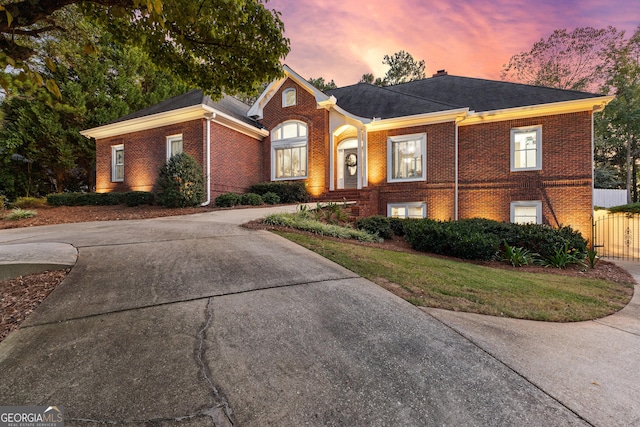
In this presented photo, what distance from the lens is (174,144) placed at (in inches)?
545

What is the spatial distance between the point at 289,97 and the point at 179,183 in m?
7.67

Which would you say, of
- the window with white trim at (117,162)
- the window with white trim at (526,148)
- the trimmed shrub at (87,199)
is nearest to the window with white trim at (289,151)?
the trimmed shrub at (87,199)

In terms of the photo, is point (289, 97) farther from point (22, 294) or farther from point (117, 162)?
point (22, 294)

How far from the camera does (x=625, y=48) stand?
21.2 m

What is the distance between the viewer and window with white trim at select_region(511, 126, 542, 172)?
11.7 metres

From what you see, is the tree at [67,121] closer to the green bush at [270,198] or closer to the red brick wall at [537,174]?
the green bush at [270,198]

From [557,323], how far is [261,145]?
14870mm

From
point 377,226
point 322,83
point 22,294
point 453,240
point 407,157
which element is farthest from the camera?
point 322,83

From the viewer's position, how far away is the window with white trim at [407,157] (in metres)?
12.8

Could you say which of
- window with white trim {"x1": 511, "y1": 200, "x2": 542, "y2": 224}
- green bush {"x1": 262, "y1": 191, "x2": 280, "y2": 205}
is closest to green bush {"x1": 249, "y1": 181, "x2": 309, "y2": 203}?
green bush {"x1": 262, "y1": 191, "x2": 280, "y2": 205}

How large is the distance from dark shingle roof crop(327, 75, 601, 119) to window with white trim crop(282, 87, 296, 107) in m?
2.83

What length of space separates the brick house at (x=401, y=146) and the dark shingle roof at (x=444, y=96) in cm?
8

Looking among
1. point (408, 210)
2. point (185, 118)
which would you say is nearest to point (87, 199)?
point (185, 118)

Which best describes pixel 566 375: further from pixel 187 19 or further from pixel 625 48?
pixel 625 48
